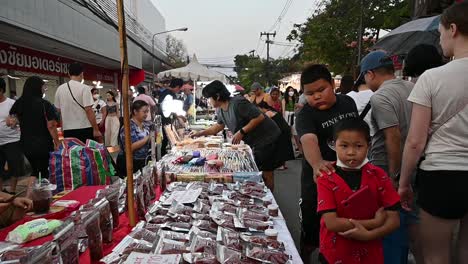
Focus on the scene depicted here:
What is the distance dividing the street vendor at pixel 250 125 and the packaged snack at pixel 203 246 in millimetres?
2688

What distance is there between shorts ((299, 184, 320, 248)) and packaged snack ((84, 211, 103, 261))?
156 cm

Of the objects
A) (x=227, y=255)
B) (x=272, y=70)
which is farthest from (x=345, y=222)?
(x=272, y=70)

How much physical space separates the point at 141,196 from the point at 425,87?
1872 mm

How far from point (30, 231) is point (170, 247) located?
77 centimetres

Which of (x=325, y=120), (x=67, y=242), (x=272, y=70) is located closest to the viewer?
(x=67, y=242)

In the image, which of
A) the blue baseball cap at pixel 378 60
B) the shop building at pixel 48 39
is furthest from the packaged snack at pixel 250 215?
the shop building at pixel 48 39

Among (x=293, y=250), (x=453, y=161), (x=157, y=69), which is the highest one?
(x=157, y=69)

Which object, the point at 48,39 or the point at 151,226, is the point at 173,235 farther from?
the point at 48,39

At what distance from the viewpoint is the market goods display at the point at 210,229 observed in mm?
1517

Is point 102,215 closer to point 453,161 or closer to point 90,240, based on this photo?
point 90,240

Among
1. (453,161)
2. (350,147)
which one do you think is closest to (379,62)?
(453,161)

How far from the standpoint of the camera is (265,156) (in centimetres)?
434

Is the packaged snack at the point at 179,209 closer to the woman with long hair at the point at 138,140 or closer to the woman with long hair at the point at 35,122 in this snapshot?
the woman with long hair at the point at 138,140

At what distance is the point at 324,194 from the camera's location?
1.86 meters
